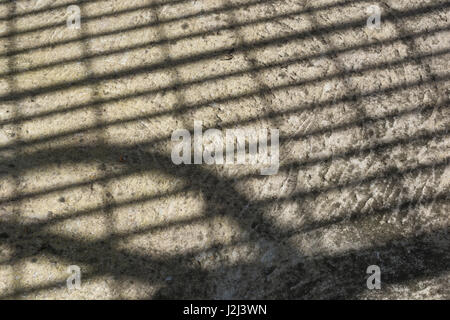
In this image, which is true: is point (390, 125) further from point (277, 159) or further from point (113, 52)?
point (113, 52)

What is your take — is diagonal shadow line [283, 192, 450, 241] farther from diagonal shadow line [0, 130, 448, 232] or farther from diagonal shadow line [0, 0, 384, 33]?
diagonal shadow line [0, 0, 384, 33]

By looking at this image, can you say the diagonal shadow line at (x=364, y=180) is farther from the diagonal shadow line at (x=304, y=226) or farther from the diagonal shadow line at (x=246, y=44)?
the diagonal shadow line at (x=246, y=44)

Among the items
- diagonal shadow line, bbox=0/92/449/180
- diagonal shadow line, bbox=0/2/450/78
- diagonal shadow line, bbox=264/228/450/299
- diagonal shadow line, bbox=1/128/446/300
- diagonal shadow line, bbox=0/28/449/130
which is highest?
diagonal shadow line, bbox=0/2/450/78

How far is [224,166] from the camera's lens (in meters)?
3.19

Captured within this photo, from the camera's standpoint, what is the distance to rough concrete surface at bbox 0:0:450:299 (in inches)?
114

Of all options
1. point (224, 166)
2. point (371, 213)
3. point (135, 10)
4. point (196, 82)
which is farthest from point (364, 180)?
point (135, 10)

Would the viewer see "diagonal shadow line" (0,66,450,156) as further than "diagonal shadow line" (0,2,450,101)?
No

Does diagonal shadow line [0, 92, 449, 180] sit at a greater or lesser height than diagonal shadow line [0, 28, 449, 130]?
lesser

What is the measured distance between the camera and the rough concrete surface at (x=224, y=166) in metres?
2.88

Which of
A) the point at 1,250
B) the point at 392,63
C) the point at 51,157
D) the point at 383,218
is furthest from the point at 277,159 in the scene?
the point at 1,250

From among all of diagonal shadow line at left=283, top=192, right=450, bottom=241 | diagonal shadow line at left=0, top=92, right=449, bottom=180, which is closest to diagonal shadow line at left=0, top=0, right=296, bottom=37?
diagonal shadow line at left=0, top=92, right=449, bottom=180

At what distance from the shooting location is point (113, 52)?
11.9 feet

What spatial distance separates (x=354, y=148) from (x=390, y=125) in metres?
0.28

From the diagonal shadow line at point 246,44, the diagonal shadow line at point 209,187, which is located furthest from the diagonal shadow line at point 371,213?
the diagonal shadow line at point 246,44
